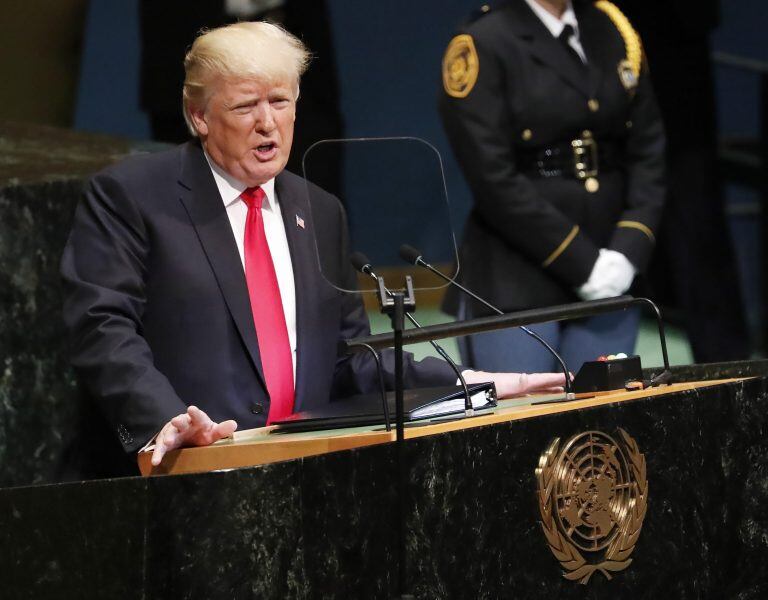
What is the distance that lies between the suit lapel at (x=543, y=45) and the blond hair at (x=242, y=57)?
3.58 feet

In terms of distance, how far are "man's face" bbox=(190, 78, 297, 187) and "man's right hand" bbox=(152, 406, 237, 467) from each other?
2.10 ft

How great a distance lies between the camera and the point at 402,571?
1888mm

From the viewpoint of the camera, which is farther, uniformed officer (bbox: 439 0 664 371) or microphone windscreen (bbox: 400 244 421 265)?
uniformed officer (bbox: 439 0 664 371)

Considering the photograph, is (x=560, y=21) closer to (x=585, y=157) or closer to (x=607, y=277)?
(x=585, y=157)

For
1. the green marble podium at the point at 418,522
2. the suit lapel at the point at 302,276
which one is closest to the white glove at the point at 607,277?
the green marble podium at the point at 418,522

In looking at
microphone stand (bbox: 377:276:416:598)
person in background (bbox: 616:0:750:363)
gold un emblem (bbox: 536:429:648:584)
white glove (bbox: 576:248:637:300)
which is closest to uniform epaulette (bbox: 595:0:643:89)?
white glove (bbox: 576:248:637:300)

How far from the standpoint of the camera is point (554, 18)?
357cm

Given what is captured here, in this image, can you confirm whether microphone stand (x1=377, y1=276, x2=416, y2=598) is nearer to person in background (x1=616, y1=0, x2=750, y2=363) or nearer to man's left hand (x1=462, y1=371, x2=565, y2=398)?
man's left hand (x1=462, y1=371, x2=565, y2=398)

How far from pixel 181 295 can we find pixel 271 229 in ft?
0.76

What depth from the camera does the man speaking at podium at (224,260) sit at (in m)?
2.44

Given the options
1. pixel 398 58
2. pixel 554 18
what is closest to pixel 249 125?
pixel 554 18

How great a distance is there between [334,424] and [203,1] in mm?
2032

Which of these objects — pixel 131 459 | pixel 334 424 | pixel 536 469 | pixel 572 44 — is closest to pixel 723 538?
pixel 536 469

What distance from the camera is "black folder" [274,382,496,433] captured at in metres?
2.14
